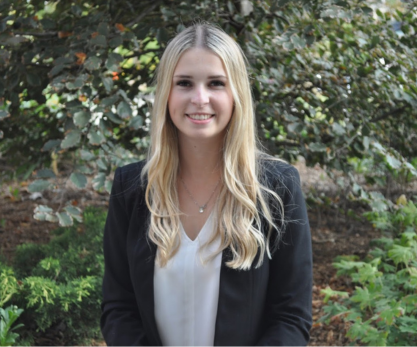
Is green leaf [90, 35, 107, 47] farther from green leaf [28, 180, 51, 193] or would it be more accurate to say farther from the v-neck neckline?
the v-neck neckline

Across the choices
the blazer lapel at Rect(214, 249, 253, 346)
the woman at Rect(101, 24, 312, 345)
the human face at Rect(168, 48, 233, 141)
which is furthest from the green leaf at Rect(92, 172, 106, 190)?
the blazer lapel at Rect(214, 249, 253, 346)

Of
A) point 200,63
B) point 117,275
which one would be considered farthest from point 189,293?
point 200,63

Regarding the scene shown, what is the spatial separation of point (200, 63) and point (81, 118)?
95 cm

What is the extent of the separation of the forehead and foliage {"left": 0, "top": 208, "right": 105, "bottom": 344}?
61.1 inches

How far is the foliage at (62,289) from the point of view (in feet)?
9.99

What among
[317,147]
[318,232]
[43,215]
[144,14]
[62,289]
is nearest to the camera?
[43,215]

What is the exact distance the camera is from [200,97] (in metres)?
1.88

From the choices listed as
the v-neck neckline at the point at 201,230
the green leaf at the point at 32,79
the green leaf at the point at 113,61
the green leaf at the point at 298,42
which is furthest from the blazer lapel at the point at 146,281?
the green leaf at the point at 32,79

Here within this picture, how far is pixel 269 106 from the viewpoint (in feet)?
11.3

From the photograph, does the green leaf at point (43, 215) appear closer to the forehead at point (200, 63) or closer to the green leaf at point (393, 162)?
the forehead at point (200, 63)

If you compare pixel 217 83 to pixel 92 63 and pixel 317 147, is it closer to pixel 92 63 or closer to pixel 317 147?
pixel 92 63

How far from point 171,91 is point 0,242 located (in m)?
3.27

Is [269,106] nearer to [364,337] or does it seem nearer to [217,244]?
[364,337]

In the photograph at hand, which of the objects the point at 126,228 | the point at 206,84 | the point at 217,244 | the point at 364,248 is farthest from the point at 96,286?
the point at 364,248
